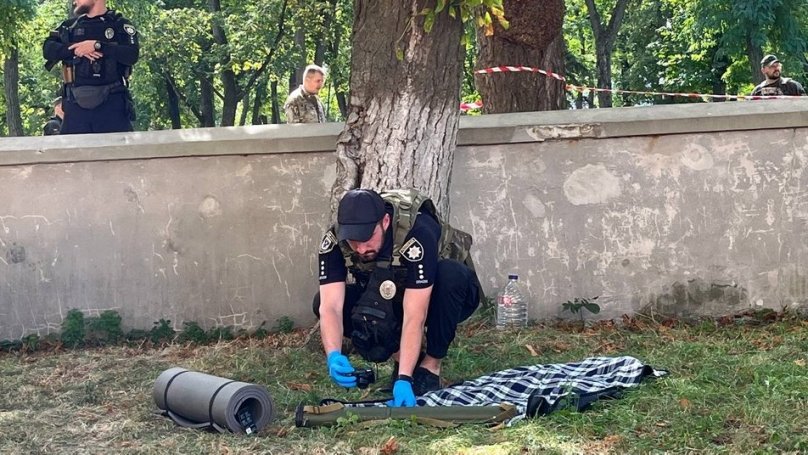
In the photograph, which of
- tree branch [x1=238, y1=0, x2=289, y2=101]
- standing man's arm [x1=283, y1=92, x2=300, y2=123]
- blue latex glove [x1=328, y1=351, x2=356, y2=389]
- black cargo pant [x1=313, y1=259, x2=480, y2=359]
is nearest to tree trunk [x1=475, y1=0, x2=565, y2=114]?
standing man's arm [x1=283, y1=92, x2=300, y2=123]

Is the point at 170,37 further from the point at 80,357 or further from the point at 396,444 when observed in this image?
the point at 396,444

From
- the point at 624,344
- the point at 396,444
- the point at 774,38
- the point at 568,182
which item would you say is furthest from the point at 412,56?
the point at 774,38

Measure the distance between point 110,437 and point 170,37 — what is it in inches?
795

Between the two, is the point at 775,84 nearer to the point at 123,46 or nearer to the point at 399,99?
the point at 399,99

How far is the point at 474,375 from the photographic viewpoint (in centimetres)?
525

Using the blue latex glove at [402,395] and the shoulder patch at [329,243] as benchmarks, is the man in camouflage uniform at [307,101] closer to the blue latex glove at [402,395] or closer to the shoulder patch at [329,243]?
the shoulder patch at [329,243]

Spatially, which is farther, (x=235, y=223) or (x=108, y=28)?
(x=108, y=28)

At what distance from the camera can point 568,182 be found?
263 inches

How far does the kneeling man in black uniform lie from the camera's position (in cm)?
439

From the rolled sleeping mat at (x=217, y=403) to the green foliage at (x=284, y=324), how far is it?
7.27 ft

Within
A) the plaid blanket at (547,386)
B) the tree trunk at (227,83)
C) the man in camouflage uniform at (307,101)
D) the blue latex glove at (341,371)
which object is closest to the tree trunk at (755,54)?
the man in camouflage uniform at (307,101)

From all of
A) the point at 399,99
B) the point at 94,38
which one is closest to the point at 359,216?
the point at 399,99

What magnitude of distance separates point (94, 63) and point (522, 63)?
3.71 meters

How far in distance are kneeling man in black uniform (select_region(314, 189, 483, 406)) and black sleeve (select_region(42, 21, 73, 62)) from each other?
12.4ft
